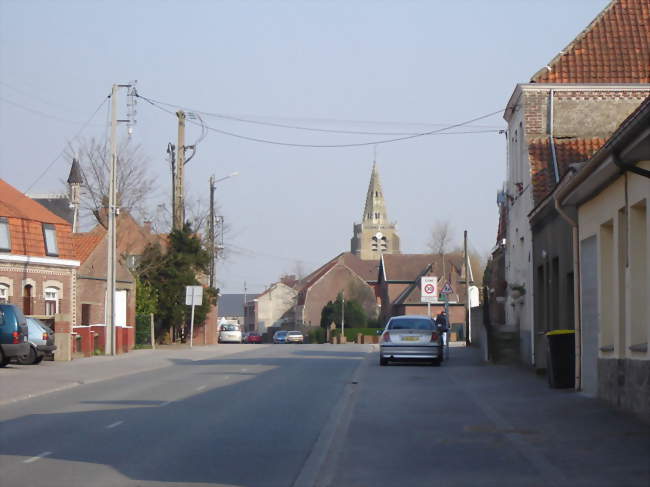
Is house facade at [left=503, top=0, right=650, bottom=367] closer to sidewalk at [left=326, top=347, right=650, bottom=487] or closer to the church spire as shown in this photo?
sidewalk at [left=326, top=347, right=650, bottom=487]

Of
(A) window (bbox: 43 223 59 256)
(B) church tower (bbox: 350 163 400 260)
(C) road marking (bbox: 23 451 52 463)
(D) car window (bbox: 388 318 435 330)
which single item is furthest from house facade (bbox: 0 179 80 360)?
(B) church tower (bbox: 350 163 400 260)

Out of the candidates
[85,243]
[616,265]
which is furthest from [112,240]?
[616,265]

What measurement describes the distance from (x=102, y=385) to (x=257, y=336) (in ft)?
242

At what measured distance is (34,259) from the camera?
4072 cm

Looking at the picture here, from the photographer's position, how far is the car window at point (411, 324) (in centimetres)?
3061

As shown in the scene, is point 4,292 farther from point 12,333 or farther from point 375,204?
point 375,204

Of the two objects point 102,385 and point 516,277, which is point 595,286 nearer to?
point 102,385

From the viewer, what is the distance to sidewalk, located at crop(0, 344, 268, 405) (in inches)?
848

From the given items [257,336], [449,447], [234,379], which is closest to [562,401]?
[449,447]

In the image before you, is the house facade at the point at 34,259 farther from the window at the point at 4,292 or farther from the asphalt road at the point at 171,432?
the asphalt road at the point at 171,432

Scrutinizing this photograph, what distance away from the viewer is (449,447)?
12.2 meters

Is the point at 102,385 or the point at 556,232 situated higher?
the point at 556,232

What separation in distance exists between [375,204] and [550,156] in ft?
504

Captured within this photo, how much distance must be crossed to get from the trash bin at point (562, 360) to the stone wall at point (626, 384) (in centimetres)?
296
